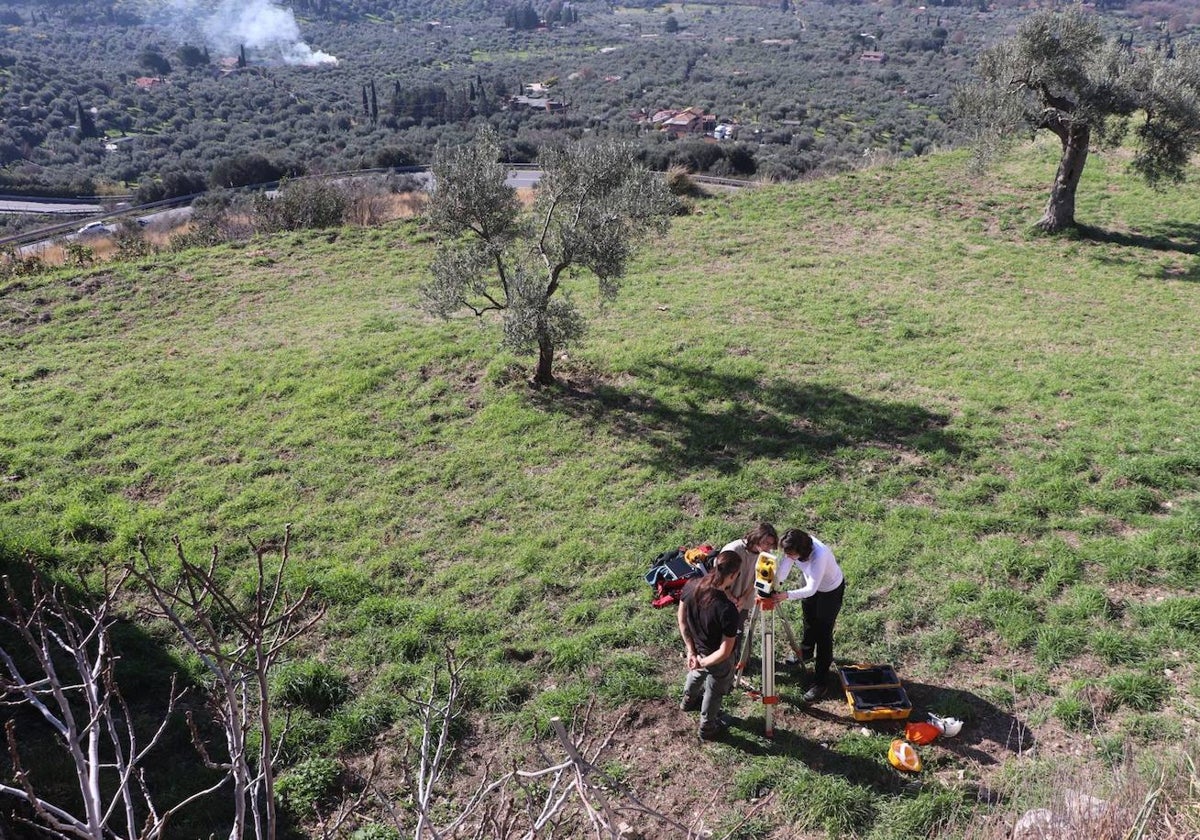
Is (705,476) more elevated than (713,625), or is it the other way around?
(713,625)

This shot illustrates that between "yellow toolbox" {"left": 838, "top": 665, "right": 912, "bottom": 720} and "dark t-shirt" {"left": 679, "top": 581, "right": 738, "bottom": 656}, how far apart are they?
1414mm

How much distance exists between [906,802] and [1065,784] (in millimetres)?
1083

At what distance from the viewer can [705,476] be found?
10.4 meters

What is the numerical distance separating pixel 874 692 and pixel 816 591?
39.2 inches

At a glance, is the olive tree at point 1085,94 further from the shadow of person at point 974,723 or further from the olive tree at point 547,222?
the shadow of person at point 974,723

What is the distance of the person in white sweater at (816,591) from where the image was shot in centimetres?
627

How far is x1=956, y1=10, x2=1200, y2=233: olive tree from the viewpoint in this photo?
16.6 m

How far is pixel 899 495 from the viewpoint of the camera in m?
9.71

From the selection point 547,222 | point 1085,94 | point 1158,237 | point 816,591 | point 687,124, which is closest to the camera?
point 816,591

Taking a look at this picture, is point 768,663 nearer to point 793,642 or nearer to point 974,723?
point 793,642

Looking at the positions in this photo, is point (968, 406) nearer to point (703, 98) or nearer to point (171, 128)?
point (703, 98)

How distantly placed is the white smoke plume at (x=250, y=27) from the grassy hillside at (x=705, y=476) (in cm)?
10747

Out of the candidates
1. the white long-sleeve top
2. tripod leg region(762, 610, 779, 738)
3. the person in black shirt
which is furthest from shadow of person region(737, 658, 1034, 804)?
the white long-sleeve top

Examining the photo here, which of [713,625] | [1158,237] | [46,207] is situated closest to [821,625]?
[713,625]
